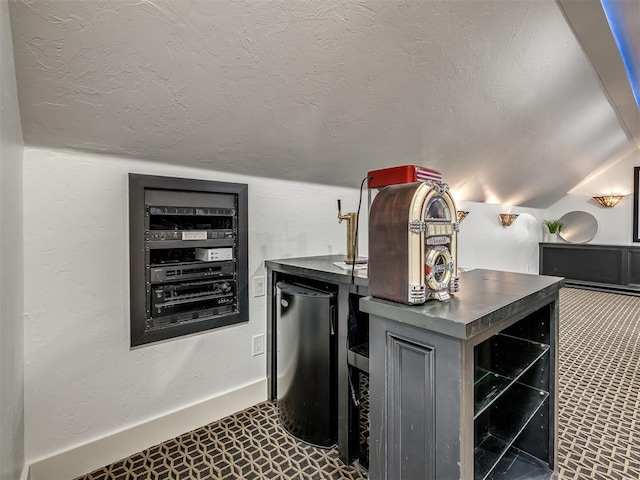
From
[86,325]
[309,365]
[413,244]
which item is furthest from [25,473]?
[413,244]

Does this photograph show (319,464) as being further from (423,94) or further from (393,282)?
(423,94)

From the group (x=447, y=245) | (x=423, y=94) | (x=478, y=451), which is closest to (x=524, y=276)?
(x=447, y=245)

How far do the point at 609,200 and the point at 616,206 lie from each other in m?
0.20

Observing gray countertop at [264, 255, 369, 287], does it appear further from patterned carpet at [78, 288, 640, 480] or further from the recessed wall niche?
patterned carpet at [78, 288, 640, 480]

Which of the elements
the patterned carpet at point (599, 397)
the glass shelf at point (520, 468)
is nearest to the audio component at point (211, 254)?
the glass shelf at point (520, 468)

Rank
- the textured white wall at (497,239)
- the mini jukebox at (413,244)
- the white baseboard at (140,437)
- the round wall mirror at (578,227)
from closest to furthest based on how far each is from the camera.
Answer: the mini jukebox at (413,244) < the white baseboard at (140,437) < the textured white wall at (497,239) < the round wall mirror at (578,227)

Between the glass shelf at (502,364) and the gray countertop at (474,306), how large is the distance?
0.97ft

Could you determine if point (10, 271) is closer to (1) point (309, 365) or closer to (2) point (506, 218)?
(1) point (309, 365)

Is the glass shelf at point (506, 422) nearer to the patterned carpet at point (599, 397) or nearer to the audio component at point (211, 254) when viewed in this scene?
the patterned carpet at point (599, 397)

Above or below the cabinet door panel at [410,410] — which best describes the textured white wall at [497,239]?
above

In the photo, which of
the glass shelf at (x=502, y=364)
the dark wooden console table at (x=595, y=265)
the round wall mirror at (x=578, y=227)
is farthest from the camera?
the round wall mirror at (x=578, y=227)

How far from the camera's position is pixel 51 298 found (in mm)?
1506

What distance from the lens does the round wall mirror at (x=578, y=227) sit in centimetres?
609

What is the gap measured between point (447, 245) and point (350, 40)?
1041 millimetres
